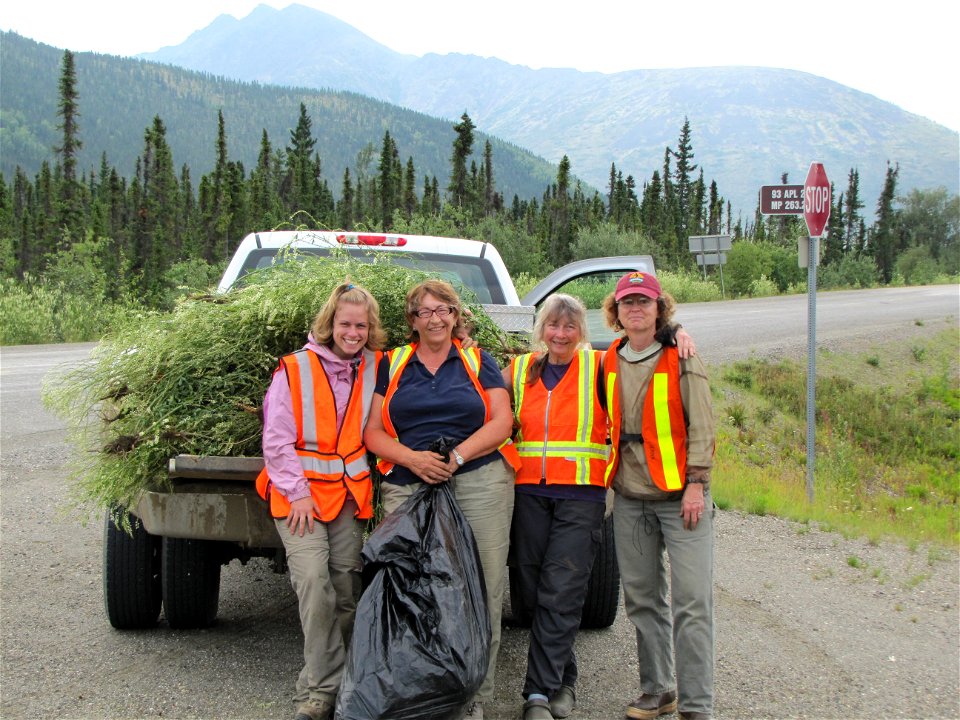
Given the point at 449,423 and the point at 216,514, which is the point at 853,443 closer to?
the point at 449,423

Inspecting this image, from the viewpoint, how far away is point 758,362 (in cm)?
1457

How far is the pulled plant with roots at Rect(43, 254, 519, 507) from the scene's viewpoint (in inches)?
144

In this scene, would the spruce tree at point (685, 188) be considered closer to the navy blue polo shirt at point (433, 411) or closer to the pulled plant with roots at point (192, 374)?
the pulled plant with roots at point (192, 374)

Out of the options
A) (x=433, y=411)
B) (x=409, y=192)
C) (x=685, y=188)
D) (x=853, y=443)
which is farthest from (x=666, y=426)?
(x=685, y=188)

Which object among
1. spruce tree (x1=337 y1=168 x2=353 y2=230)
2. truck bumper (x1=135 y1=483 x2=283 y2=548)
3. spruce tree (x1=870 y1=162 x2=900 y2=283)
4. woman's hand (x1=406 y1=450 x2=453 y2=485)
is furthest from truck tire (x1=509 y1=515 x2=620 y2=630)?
spruce tree (x1=870 y1=162 x2=900 y2=283)

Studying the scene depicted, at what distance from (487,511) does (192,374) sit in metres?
1.33

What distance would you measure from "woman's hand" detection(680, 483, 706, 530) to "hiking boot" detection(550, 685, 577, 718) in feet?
2.80

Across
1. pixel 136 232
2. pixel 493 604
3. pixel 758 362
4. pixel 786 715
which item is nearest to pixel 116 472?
pixel 493 604

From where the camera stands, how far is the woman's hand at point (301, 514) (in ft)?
11.4

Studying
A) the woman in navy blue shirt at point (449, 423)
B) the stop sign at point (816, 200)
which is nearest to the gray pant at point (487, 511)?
the woman in navy blue shirt at point (449, 423)

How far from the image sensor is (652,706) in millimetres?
3775

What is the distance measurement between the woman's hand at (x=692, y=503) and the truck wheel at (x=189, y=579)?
219 centimetres

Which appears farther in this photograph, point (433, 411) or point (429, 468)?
point (433, 411)

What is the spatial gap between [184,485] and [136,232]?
173ft
